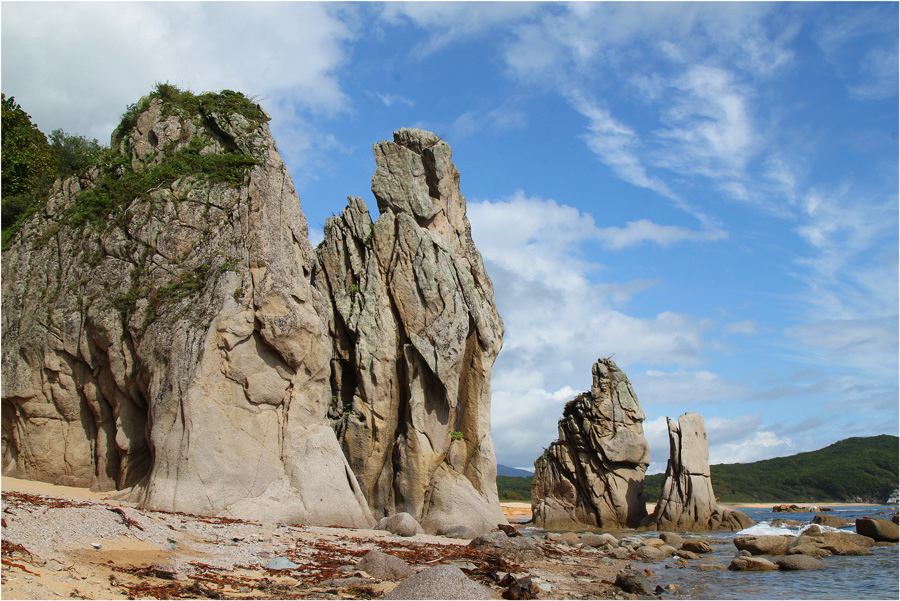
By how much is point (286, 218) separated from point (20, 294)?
9627mm

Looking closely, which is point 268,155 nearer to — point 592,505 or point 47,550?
point 47,550

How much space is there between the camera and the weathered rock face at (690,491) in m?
37.1

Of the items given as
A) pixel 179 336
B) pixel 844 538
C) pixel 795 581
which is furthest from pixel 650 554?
pixel 179 336

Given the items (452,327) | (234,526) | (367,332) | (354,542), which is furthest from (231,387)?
(452,327)

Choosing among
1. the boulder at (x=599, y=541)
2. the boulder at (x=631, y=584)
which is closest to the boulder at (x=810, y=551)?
the boulder at (x=599, y=541)

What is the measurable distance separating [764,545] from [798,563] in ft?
11.1

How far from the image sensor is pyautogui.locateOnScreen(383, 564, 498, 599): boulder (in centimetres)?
878

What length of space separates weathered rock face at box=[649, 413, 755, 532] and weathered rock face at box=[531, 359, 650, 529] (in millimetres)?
2337

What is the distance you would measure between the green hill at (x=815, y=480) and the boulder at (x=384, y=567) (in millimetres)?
81510

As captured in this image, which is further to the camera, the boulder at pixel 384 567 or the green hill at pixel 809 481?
the green hill at pixel 809 481

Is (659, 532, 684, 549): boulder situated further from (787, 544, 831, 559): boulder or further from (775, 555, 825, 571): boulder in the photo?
(775, 555, 825, 571): boulder

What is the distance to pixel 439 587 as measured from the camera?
29.0ft

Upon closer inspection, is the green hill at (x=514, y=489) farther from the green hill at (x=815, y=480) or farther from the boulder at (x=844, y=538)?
the boulder at (x=844, y=538)

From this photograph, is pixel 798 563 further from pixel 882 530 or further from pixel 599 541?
pixel 882 530
